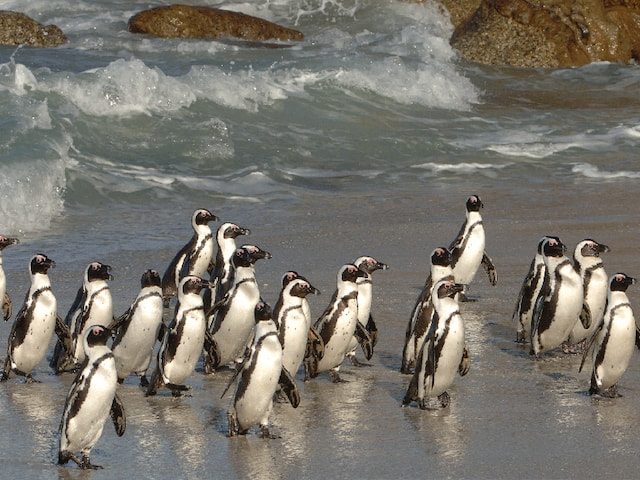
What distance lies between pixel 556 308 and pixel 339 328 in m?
1.35

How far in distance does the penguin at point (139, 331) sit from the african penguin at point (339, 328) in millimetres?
859

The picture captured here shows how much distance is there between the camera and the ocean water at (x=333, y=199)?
5.01 m

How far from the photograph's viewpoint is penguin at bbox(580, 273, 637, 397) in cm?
571

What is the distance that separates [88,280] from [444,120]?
464 inches

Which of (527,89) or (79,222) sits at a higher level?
(527,89)

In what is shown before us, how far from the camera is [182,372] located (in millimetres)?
5844

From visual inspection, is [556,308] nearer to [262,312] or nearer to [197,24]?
[262,312]

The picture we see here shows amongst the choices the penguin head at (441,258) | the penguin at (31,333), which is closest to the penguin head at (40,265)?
the penguin at (31,333)

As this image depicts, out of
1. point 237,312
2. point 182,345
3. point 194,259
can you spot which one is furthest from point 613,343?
point 194,259

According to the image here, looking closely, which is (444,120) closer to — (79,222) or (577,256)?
(79,222)

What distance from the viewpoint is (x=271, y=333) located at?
529cm

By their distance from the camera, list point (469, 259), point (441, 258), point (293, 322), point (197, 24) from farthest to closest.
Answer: point (197, 24) → point (469, 259) → point (441, 258) → point (293, 322)

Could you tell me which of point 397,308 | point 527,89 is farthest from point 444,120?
point 397,308

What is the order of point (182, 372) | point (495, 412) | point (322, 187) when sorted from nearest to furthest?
point (495, 412) < point (182, 372) < point (322, 187)
